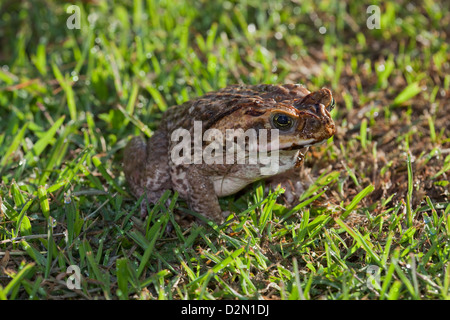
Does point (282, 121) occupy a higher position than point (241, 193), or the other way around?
point (282, 121)

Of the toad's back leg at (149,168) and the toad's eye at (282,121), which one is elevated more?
the toad's eye at (282,121)

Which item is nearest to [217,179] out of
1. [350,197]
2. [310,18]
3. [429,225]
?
[350,197]

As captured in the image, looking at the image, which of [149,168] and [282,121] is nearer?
[282,121]

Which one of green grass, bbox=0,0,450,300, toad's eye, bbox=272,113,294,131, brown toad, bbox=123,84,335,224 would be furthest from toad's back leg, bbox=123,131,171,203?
toad's eye, bbox=272,113,294,131

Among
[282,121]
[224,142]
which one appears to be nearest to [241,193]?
[224,142]

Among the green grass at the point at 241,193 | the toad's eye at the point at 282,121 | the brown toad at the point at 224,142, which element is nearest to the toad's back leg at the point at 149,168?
the brown toad at the point at 224,142

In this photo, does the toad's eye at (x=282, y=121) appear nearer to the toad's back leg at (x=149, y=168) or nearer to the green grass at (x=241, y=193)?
the green grass at (x=241, y=193)

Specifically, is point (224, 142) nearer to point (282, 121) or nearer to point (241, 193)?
point (282, 121)

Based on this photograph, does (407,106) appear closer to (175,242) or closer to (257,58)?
(257,58)
